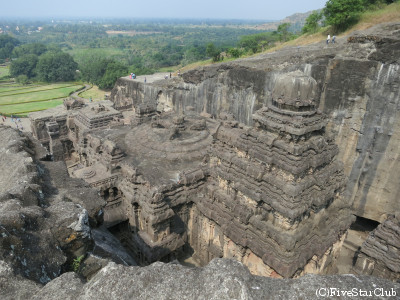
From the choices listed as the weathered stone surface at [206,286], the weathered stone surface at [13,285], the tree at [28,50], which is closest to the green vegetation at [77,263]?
the weathered stone surface at [13,285]

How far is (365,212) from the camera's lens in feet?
59.3

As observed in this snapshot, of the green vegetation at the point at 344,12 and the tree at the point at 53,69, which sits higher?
the green vegetation at the point at 344,12

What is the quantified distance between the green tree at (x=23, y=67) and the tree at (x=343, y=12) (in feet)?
261

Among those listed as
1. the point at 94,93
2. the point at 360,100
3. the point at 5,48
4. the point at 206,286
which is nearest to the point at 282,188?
the point at 206,286

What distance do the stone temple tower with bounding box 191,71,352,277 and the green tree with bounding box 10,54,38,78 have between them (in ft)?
280

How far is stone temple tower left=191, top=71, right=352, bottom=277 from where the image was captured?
32.3ft

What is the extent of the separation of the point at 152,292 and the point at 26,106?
189 ft

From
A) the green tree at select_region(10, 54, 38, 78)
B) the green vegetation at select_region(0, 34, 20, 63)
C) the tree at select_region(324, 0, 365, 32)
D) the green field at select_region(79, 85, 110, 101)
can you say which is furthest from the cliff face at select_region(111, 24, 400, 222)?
the green vegetation at select_region(0, 34, 20, 63)

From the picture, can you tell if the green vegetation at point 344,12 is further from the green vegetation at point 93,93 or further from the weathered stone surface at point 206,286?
the green vegetation at point 93,93

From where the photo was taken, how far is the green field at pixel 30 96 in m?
49.3

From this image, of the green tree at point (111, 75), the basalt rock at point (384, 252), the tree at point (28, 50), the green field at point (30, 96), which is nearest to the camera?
the basalt rock at point (384, 252)

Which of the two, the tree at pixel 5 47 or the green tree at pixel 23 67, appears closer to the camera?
the green tree at pixel 23 67

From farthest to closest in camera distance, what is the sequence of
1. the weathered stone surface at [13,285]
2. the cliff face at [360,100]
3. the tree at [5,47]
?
the tree at [5,47] → the cliff face at [360,100] → the weathered stone surface at [13,285]

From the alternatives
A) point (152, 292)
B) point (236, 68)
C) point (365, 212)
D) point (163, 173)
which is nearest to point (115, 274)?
point (152, 292)
